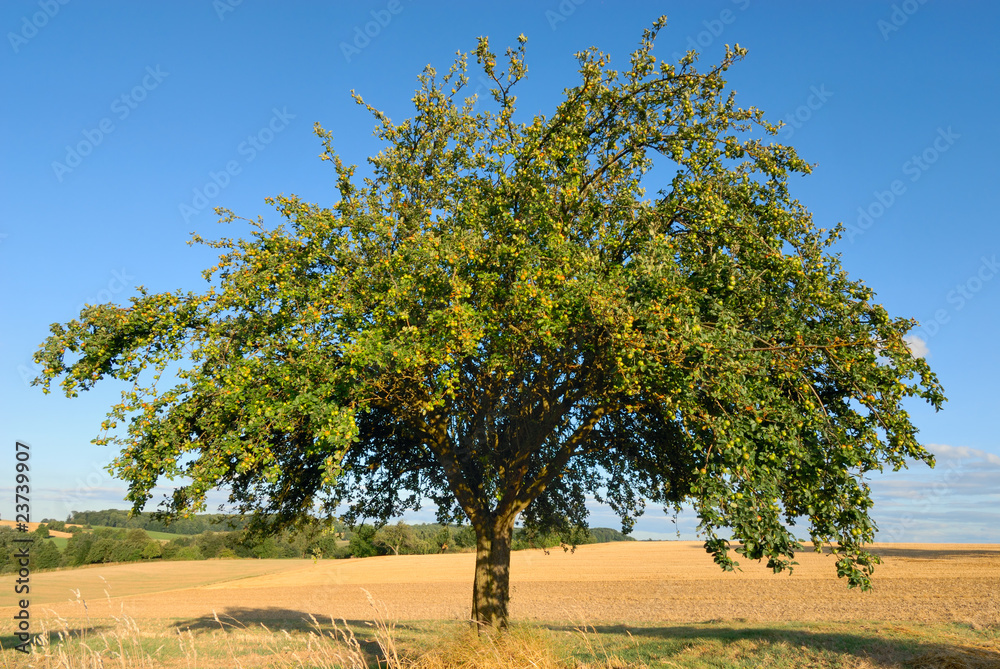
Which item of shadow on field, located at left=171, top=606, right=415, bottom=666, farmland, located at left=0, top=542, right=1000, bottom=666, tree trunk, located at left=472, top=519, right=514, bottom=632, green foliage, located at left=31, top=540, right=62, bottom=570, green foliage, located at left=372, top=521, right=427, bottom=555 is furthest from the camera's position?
green foliage, located at left=372, top=521, right=427, bottom=555

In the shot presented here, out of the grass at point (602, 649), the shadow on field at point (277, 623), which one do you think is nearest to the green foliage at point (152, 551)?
the shadow on field at point (277, 623)

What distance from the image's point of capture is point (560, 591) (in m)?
40.5

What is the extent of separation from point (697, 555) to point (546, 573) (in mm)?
22926

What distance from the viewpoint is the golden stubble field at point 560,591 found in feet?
82.9

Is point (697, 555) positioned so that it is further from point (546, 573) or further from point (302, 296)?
point (302, 296)

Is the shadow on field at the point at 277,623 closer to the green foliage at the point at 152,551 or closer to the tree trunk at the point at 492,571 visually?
the tree trunk at the point at 492,571

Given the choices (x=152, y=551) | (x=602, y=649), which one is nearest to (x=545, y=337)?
(x=602, y=649)

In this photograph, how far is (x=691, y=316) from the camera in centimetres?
1204

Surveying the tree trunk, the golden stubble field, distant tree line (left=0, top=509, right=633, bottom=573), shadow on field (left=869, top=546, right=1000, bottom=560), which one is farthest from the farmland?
distant tree line (left=0, top=509, right=633, bottom=573)

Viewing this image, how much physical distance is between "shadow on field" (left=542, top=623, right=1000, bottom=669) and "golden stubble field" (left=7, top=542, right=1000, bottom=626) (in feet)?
8.98

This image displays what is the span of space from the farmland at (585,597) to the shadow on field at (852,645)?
0.21 meters

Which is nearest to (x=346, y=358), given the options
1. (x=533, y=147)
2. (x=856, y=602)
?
(x=533, y=147)

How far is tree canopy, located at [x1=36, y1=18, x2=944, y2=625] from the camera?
11477mm

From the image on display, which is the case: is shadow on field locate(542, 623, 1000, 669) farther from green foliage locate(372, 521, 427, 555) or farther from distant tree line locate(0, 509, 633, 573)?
green foliage locate(372, 521, 427, 555)
